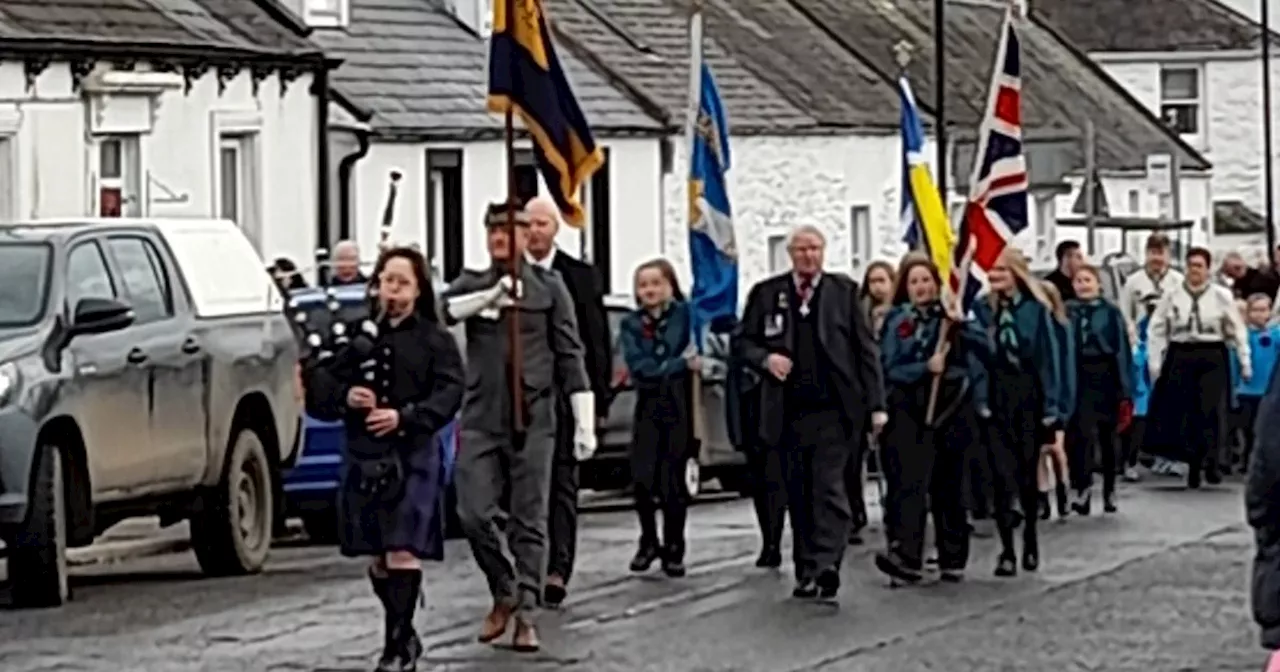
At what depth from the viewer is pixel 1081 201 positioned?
49312 millimetres

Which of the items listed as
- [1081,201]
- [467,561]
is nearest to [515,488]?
[467,561]

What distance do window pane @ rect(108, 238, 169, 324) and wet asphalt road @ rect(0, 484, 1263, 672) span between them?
1.43m

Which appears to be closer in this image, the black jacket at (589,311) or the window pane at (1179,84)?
the black jacket at (589,311)

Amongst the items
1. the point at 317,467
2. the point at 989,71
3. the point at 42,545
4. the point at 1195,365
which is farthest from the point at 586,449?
the point at 989,71

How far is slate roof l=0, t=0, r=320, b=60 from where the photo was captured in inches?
1095

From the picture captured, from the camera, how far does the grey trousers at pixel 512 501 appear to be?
14508 mm

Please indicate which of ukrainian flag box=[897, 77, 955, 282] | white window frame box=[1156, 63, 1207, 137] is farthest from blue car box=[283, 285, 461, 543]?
white window frame box=[1156, 63, 1207, 137]

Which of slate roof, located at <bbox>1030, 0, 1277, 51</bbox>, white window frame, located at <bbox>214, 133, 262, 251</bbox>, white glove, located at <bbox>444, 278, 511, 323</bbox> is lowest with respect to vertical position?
white glove, located at <bbox>444, 278, 511, 323</bbox>

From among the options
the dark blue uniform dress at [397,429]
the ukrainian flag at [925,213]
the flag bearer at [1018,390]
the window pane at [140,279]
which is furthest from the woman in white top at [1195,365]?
the dark blue uniform dress at [397,429]

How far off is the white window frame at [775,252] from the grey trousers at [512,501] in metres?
27.9

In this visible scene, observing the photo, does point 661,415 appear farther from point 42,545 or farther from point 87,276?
point 42,545

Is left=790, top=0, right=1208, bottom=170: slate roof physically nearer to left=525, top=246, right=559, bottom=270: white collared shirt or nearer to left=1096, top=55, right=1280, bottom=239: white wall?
left=1096, top=55, right=1280, bottom=239: white wall

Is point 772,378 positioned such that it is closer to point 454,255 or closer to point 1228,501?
point 1228,501

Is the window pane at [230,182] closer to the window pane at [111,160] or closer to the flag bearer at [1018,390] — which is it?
the window pane at [111,160]
